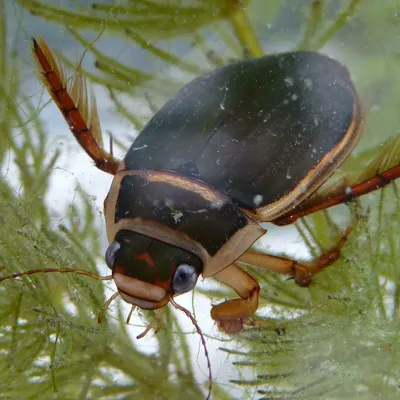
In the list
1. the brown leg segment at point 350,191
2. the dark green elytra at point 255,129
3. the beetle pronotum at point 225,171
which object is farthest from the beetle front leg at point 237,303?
the dark green elytra at point 255,129

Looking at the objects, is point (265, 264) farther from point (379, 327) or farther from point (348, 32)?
point (348, 32)

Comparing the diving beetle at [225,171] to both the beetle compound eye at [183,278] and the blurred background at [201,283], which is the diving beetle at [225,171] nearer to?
the beetle compound eye at [183,278]

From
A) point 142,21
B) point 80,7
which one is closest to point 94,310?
point 142,21

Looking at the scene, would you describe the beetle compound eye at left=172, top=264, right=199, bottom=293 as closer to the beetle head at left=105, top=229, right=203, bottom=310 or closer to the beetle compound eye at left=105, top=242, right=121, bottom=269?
the beetle head at left=105, top=229, right=203, bottom=310

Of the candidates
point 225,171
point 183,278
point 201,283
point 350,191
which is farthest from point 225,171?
point 201,283

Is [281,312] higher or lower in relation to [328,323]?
higher

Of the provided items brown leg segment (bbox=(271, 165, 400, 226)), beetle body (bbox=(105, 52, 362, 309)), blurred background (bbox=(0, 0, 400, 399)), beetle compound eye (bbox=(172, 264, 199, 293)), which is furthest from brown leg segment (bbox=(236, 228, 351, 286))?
beetle compound eye (bbox=(172, 264, 199, 293))
